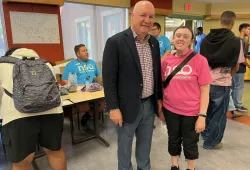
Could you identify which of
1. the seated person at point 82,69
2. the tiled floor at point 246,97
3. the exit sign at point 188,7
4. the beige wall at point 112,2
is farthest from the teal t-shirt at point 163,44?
the exit sign at point 188,7

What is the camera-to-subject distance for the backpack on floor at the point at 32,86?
1272 millimetres

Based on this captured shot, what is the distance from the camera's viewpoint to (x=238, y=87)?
3541mm

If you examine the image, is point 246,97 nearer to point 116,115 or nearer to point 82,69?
point 82,69

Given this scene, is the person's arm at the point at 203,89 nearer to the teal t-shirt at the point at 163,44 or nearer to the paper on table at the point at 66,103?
the paper on table at the point at 66,103

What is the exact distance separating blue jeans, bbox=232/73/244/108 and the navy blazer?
9.50 feet

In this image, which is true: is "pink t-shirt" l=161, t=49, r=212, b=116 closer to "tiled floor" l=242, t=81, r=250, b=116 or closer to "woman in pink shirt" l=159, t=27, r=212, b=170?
"woman in pink shirt" l=159, t=27, r=212, b=170

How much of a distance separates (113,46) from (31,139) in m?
0.89

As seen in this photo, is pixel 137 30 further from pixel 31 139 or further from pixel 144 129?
pixel 31 139

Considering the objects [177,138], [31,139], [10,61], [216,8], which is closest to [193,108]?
[177,138]

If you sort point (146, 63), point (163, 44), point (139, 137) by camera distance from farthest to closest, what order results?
point (163, 44) < point (139, 137) < point (146, 63)

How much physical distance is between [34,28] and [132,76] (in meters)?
2.81

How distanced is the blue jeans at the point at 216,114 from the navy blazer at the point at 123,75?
3.80 ft

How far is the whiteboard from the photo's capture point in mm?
3219

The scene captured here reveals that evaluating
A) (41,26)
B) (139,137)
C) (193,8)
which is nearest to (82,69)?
(41,26)
